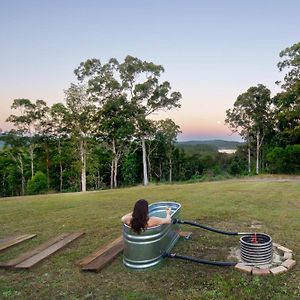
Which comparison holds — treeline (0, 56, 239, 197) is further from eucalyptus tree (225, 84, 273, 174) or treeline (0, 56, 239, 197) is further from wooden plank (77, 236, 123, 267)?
wooden plank (77, 236, 123, 267)

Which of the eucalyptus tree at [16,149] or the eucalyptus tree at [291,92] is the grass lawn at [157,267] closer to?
the eucalyptus tree at [291,92]

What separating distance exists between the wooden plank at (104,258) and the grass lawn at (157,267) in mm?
89

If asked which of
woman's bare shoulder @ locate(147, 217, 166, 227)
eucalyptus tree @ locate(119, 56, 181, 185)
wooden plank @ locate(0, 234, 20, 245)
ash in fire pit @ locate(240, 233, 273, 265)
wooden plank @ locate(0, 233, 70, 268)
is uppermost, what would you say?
eucalyptus tree @ locate(119, 56, 181, 185)

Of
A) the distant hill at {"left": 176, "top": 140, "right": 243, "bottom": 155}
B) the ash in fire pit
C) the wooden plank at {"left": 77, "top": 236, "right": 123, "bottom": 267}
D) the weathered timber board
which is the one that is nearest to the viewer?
the ash in fire pit

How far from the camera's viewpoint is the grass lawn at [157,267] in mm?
3219

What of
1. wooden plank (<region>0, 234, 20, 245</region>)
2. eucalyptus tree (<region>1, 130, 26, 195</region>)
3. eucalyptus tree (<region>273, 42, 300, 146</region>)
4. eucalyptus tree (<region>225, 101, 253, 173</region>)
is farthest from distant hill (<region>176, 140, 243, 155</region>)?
wooden plank (<region>0, 234, 20, 245</region>)

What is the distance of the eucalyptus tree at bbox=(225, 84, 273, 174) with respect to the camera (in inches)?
1102

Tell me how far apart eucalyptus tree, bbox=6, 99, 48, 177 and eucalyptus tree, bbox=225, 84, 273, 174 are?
20.1 meters

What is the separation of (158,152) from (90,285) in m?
33.0

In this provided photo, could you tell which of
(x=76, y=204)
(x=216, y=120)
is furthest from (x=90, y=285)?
(x=216, y=120)

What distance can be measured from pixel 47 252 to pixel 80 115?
2052 cm

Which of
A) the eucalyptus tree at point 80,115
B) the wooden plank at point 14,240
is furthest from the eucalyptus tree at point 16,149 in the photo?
the wooden plank at point 14,240

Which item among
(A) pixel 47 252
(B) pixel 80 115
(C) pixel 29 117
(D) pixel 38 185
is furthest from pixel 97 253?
(C) pixel 29 117

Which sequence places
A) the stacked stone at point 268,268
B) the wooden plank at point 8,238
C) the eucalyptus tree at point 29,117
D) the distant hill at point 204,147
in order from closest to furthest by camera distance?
the stacked stone at point 268,268 < the wooden plank at point 8,238 < the eucalyptus tree at point 29,117 < the distant hill at point 204,147
